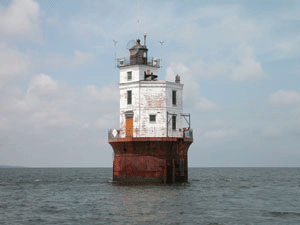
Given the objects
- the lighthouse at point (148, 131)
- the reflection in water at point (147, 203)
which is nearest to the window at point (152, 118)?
the lighthouse at point (148, 131)

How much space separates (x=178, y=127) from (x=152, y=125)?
330 centimetres

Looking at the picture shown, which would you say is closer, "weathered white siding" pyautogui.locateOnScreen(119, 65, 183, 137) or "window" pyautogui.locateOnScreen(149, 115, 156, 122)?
"weathered white siding" pyautogui.locateOnScreen(119, 65, 183, 137)

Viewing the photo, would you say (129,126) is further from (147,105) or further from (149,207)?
(149,207)

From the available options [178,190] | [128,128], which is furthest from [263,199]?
[128,128]

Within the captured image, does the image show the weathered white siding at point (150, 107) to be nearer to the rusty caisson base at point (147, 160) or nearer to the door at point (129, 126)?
the door at point (129, 126)

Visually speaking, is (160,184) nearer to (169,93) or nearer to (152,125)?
(152,125)

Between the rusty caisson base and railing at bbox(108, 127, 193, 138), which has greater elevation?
railing at bbox(108, 127, 193, 138)

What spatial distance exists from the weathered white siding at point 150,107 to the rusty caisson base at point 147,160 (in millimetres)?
1319

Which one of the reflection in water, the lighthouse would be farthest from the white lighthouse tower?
the reflection in water

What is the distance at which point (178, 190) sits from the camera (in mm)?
46312

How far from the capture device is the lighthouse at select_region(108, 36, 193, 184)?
161ft

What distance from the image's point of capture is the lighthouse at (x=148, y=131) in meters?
49.2

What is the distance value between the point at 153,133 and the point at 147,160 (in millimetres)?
3187

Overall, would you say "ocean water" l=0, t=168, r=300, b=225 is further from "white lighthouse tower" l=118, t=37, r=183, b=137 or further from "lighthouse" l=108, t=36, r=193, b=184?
"white lighthouse tower" l=118, t=37, r=183, b=137
